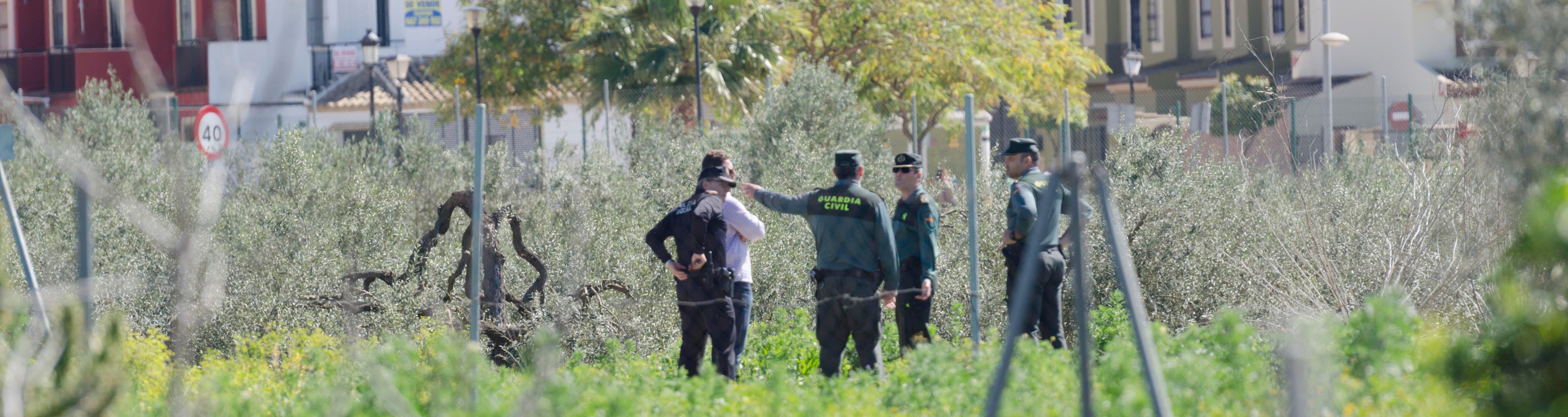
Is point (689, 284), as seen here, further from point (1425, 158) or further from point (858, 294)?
point (1425, 158)

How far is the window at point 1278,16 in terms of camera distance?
31.2 meters

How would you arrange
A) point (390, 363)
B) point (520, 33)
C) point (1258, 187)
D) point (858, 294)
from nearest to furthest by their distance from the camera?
point (390, 363) → point (858, 294) → point (1258, 187) → point (520, 33)

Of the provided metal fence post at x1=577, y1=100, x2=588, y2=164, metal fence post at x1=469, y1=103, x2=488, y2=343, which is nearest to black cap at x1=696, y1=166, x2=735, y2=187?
metal fence post at x1=469, y1=103, x2=488, y2=343

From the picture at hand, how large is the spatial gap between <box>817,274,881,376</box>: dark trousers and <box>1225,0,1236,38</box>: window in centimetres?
2954

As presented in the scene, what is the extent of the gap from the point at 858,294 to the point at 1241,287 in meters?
3.03

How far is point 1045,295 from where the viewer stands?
263 inches

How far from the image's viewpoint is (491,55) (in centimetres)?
2131

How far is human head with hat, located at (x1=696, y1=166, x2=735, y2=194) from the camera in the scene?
6.47 metres

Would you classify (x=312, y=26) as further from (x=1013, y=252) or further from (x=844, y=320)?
(x=1013, y=252)

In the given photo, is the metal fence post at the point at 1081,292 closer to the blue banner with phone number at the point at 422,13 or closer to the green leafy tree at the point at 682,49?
the green leafy tree at the point at 682,49

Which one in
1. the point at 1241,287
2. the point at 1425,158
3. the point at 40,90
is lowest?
the point at 1241,287

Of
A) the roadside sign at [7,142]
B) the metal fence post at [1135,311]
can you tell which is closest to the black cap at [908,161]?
the metal fence post at [1135,311]

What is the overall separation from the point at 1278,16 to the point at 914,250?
28.0 meters

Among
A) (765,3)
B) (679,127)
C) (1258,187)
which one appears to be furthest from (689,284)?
(765,3)
